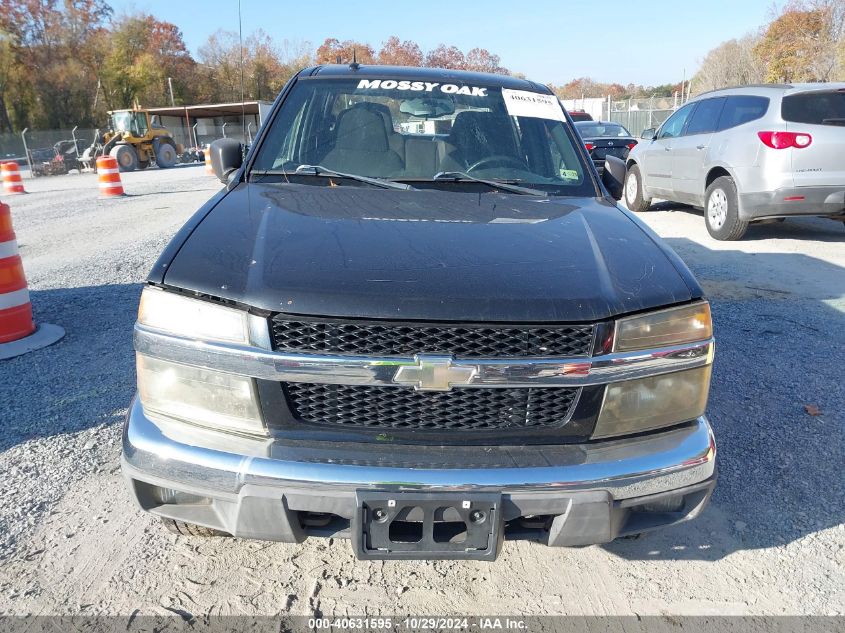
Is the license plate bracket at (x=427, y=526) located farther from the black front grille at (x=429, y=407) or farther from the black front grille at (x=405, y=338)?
the black front grille at (x=405, y=338)

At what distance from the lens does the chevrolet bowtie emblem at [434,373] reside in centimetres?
183

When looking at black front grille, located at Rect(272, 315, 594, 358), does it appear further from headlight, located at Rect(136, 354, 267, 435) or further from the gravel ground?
the gravel ground

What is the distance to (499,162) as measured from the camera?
3.20 metres

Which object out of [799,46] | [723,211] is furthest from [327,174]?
[799,46]

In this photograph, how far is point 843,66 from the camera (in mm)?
25969

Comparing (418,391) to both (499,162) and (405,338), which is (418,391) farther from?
(499,162)

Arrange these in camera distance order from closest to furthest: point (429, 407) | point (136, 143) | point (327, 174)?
point (429, 407)
point (327, 174)
point (136, 143)

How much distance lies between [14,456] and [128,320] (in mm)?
2116

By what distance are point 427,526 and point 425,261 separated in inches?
31.8

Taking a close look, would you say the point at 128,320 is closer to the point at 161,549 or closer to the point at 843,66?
the point at 161,549

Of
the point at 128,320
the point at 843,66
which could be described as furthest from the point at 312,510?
the point at 843,66

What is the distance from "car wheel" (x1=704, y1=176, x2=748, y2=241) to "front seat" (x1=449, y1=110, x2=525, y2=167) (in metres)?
5.49

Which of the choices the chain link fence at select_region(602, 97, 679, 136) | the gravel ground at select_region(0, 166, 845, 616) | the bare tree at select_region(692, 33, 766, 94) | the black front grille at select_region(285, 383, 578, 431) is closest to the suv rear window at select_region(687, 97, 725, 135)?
the gravel ground at select_region(0, 166, 845, 616)

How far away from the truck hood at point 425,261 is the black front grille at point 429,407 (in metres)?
0.24
